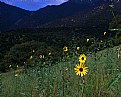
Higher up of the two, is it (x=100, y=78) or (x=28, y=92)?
(x=100, y=78)

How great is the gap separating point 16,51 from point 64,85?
44.5 metres

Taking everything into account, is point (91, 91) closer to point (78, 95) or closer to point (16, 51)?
point (78, 95)

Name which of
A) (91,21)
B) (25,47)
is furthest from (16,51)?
(91,21)

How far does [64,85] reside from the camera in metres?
4.13

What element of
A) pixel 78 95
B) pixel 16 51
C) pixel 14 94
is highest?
pixel 78 95

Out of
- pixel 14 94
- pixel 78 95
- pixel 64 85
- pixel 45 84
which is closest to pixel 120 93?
pixel 78 95

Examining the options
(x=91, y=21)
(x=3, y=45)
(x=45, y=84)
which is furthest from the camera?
(x=91, y=21)

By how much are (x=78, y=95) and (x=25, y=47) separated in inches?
1790

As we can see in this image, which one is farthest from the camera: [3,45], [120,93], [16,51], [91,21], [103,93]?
[91,21]

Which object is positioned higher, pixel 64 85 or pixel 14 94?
pixel 64 85

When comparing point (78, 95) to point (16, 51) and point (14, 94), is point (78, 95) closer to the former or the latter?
point (14, 94)

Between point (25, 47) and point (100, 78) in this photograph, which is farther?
point (25, 47)

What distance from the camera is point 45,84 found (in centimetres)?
450

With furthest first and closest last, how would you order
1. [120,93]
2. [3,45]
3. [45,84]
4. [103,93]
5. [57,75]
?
[3,45]
[57,75]
[45,84]
[103,93]
[120,93]
